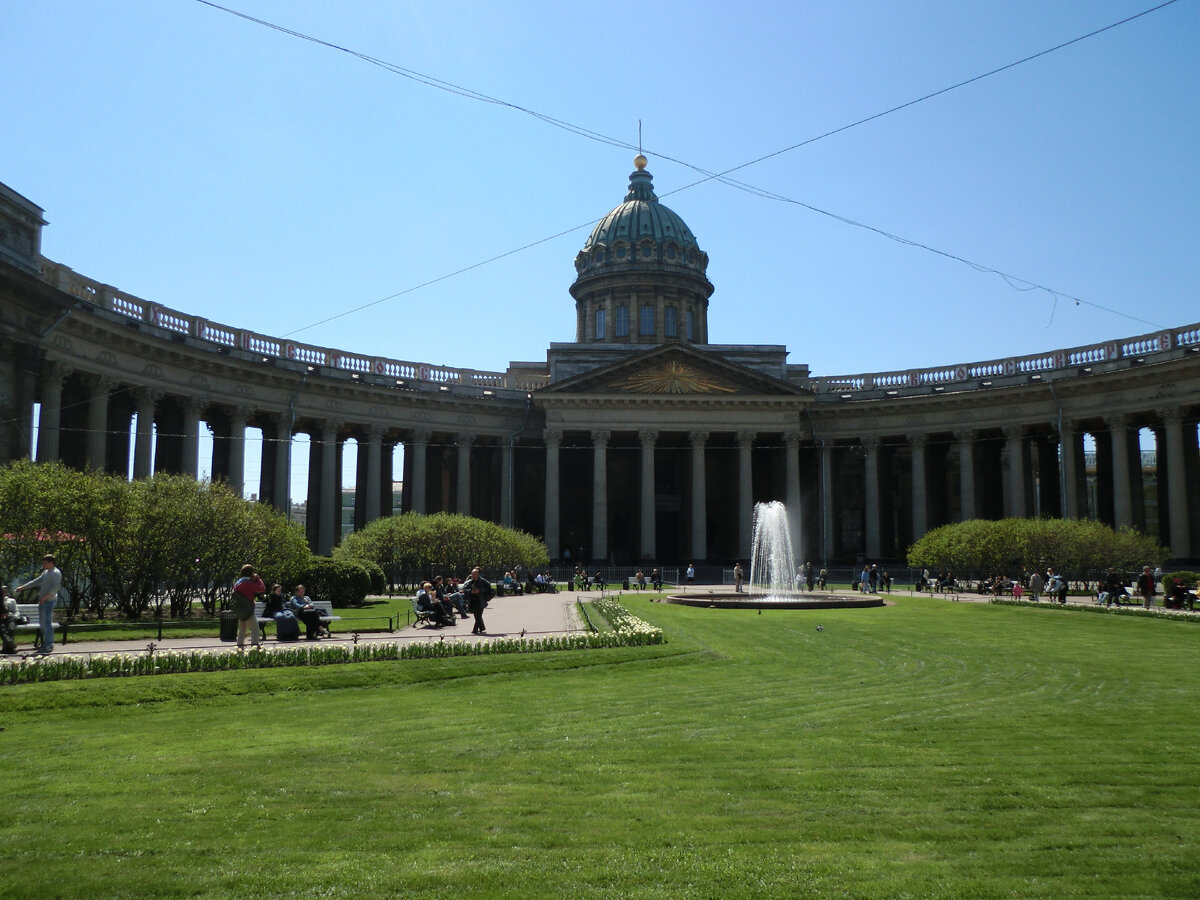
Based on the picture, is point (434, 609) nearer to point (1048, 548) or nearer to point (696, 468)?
point (1048, 548)

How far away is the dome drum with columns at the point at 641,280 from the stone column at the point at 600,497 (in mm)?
18678

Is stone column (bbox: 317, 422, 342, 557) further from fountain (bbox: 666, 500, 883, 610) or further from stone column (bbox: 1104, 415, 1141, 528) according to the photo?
stone column (bbox: 1104, 415, 1141, 528)

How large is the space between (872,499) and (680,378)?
1528 centimetres

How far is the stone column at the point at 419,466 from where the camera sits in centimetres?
6138

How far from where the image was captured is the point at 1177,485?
5097 centimetres

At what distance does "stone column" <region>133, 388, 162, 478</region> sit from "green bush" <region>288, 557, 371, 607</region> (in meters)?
14.2

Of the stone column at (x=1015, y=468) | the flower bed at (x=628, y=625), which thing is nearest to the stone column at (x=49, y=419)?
the flower bed at (x=628, y=625)

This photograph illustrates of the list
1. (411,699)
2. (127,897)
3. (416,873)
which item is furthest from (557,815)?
(411,699)

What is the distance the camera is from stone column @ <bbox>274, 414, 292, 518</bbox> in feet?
179

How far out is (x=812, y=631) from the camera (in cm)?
2442

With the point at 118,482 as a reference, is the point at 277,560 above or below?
below

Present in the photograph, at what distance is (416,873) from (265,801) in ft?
7.85

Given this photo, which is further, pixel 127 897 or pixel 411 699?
pixel 411 699

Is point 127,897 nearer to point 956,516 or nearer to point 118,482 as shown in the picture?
point 118,482
